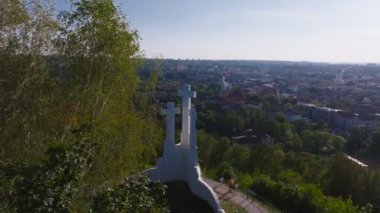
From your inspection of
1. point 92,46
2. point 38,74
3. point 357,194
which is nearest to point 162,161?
point 92,46

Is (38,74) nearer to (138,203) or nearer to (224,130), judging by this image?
(138,203)

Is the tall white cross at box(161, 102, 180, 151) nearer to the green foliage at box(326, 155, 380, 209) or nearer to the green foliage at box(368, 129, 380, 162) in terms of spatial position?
the green foliage at box(326, 155, 380, 209)

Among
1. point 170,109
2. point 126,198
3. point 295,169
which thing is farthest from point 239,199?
point 295,169

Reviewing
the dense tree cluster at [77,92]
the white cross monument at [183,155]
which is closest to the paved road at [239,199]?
the white cross monument at [183,155]

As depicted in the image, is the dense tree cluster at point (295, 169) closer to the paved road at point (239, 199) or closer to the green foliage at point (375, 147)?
the green foliage at point (375, 147)

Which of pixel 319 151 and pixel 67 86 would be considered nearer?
pixel 67 86

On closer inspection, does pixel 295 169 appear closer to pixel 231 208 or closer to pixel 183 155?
pixel 231 208
